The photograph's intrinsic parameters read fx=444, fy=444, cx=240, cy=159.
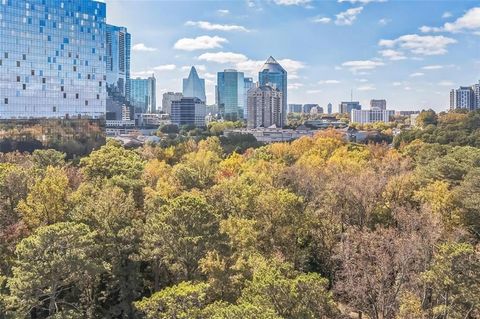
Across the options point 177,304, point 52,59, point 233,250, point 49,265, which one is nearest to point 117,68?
point 52,59

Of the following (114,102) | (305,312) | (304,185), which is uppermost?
(114,102)

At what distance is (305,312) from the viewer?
14.5 meters

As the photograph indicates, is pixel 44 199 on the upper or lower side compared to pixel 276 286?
upper

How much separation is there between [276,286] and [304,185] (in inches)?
668

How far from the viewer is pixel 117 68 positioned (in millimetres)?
154500

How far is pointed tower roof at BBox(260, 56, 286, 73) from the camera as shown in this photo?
150 meters

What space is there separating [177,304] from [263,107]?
10318 cm

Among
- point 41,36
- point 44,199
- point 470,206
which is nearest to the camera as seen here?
point 44,199

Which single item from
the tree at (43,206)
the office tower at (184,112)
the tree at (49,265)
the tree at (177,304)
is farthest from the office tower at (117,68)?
the tree at (177,304)

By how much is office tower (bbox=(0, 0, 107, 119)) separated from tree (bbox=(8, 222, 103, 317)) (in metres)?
35.0

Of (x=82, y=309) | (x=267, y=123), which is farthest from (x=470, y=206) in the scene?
(x=267, y=123)

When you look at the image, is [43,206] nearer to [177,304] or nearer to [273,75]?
[177,304]

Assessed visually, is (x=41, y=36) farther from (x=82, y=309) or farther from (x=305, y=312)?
(x=305, y=312)

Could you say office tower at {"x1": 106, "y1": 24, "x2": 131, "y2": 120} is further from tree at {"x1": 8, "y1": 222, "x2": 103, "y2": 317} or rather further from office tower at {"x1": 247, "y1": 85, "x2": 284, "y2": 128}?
tree at {"x1": 8, "y1": 222, "x2": 103, "y2": 317}
